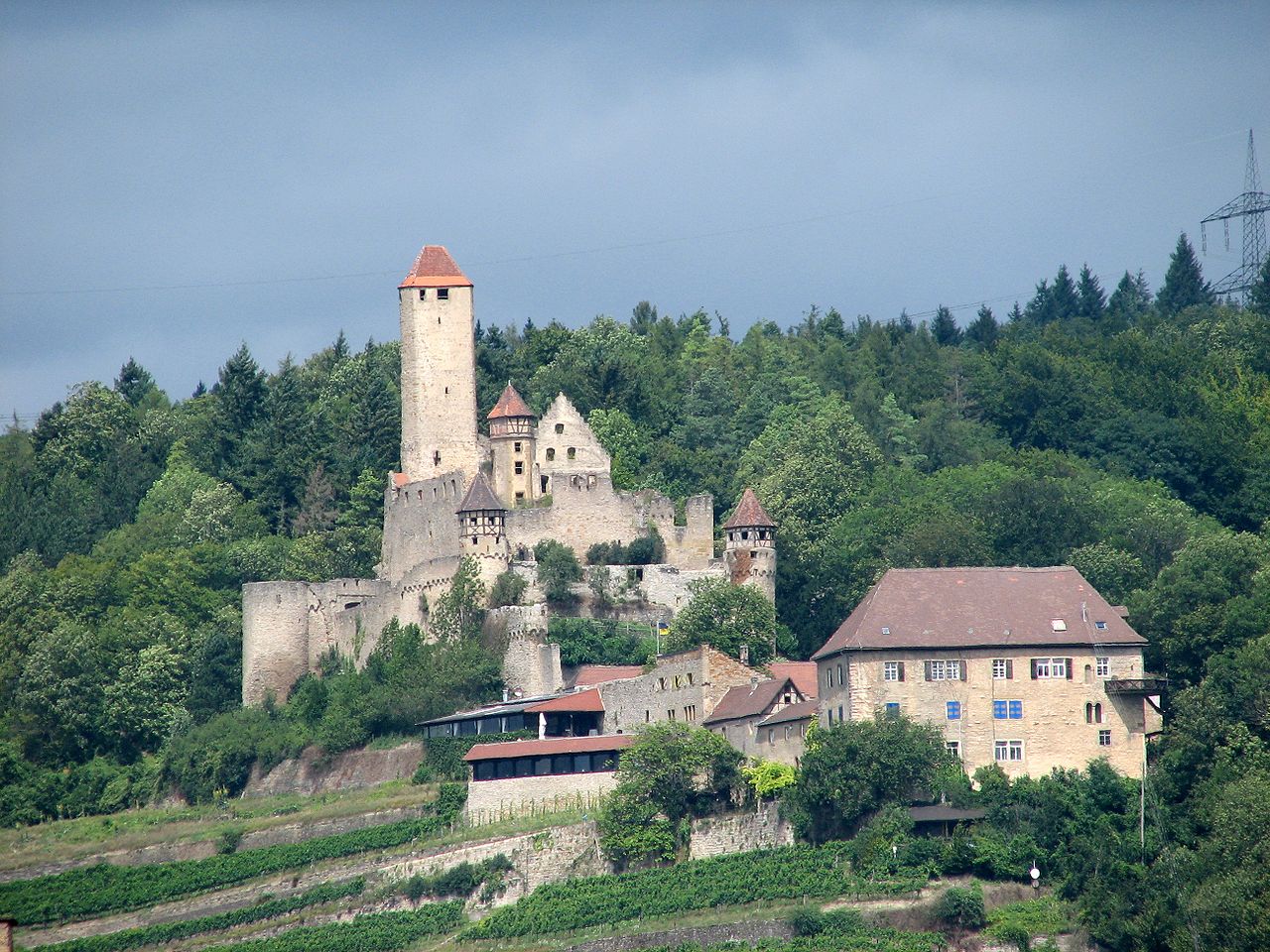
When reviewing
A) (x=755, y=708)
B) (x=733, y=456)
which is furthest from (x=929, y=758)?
(x=733, y=456)

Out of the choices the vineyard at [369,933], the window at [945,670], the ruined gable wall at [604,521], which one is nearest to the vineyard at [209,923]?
the vineyard at [369,933]

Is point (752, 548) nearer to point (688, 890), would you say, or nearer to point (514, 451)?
point (514, 451)

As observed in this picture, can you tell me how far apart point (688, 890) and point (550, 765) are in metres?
7.47

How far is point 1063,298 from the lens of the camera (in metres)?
137

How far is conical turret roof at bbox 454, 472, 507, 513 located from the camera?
77.9 meters

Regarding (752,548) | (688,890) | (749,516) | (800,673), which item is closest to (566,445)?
(749,516)

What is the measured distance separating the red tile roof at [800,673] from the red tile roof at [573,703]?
482 cm

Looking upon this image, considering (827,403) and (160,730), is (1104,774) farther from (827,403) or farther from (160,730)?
(827,403)

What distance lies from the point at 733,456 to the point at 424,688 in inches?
1033

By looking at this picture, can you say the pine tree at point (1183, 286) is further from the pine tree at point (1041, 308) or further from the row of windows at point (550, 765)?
the row of windows at point (550, 765)

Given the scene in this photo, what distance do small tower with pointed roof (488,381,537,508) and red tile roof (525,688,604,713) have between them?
13.0 meters

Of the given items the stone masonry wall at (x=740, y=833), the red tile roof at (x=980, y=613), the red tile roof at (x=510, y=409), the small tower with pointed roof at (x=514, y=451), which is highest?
the red tile roof at (x=510, y=409)

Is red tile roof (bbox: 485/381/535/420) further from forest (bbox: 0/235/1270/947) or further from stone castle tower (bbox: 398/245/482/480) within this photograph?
forest (bbox: 0/235/1270/947)

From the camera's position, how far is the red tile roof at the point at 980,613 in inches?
2482
